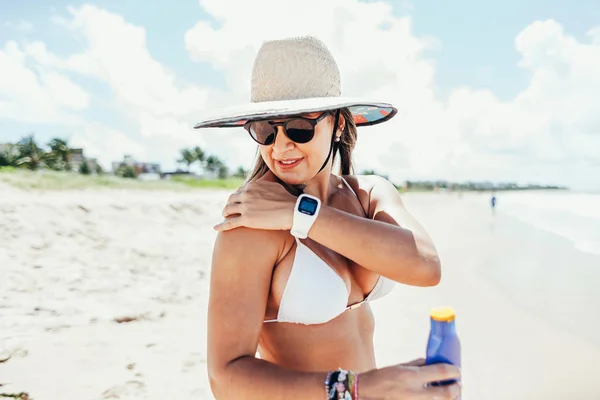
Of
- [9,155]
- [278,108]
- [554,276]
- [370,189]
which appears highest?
[9,155]

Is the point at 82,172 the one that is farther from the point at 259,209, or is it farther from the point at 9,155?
the point at 259,209

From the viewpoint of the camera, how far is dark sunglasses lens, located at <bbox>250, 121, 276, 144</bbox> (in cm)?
166

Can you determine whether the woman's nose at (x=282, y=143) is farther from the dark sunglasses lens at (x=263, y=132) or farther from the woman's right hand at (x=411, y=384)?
the woman's right hand at (x=411, y=384)

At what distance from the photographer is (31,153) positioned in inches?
1860

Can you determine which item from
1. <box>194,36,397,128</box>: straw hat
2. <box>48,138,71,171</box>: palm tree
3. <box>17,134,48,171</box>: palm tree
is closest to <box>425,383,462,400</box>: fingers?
<box>194,36,397,128</box>: straw hat

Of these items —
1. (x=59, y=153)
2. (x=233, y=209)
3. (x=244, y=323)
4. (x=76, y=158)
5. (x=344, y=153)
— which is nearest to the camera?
(x=244, y=323)

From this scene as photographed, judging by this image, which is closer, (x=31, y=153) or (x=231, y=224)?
(x=231, y=224)

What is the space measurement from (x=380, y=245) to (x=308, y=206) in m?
0.26

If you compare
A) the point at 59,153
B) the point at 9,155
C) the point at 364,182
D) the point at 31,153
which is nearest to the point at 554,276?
the point at 364,182

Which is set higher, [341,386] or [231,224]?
[231,224]

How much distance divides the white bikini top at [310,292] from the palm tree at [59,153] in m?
53.1

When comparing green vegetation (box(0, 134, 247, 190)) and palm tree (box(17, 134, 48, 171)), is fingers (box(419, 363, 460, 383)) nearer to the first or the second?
green vegetation (box(0, 134, 247, 190))

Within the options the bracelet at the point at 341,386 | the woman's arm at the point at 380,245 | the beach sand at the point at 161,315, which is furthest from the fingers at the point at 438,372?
the beach sand at the point at 161,315

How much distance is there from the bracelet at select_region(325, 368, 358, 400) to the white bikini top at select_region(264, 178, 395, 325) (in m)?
0.28
